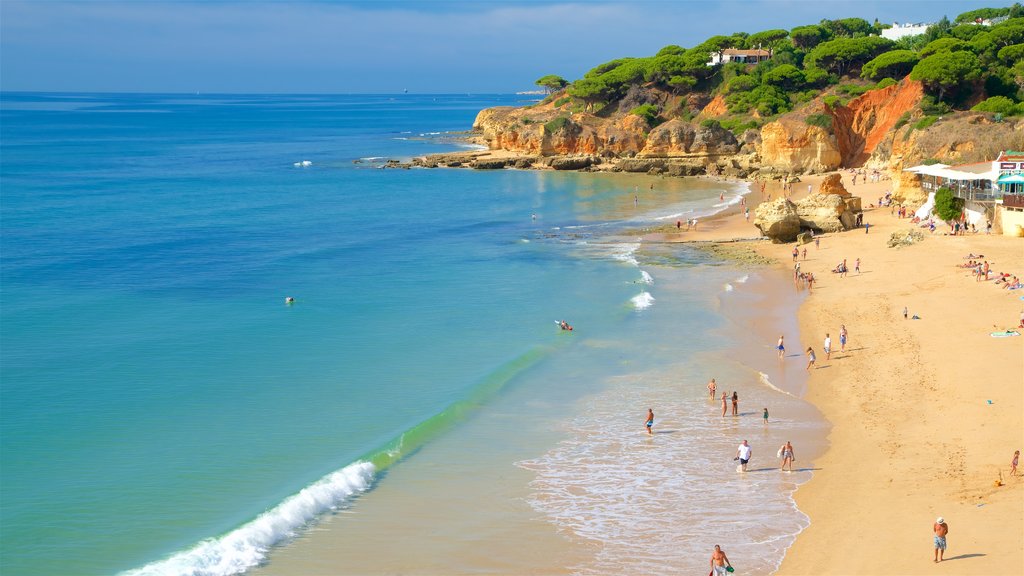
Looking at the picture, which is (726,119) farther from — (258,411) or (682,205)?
(258,411)

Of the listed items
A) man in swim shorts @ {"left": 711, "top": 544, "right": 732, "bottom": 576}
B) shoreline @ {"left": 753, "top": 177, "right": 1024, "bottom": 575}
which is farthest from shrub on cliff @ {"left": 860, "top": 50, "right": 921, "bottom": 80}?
man in swim shorts @ {"left": 711, "top": 544, "right": 732, "bottom": 576}

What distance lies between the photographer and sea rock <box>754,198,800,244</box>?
42.9 metres

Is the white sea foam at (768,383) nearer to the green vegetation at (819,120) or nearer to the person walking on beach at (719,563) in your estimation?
the person walking on beach at (719,563)

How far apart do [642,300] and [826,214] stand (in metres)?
16.0

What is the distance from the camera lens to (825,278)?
117 feet

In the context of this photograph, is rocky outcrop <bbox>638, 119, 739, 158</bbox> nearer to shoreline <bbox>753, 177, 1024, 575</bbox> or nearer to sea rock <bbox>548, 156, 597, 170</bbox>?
sea rock <bbox>548, 156, 597, 170</bbox>

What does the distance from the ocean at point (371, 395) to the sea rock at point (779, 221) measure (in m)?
4.02

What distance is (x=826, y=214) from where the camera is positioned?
145 feet

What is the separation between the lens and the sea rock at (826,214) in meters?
44.1

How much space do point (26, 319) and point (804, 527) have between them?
2625 cm

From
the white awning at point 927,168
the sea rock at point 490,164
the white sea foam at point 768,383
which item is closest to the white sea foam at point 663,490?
the white sea foam at point 768,383

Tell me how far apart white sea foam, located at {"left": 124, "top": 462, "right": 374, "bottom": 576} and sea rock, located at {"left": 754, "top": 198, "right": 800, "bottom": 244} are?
1161 inches

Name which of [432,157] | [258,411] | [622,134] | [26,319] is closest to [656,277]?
[258,411]

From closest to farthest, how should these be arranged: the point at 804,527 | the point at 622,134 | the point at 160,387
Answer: the point at 804,527 < the point at 160,387 < the point at 622,134
